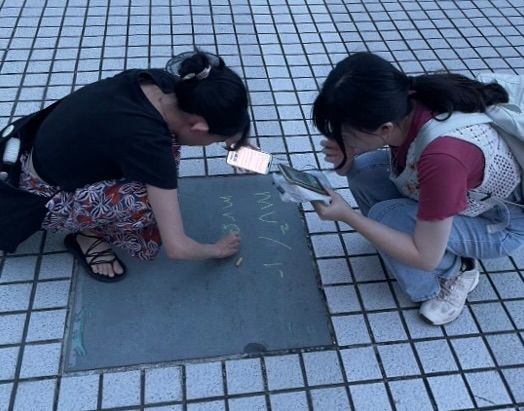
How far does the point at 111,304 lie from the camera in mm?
1981

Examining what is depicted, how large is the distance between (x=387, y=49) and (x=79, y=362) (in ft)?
8.45

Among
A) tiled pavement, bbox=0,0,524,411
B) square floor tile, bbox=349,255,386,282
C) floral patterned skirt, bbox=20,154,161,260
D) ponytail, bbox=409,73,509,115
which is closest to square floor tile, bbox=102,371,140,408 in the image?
tiled pavement, bbox=0,0,524,411

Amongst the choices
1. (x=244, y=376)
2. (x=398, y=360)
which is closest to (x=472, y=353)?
(x=398, y=360)

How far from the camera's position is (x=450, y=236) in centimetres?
189

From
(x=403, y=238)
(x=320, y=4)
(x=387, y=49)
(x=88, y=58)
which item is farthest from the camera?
(x=320, y=4)

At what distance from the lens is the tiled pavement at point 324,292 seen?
1766 mm

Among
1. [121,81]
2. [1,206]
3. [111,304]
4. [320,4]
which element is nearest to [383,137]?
[121,81]

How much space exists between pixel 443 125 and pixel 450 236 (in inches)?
17.9

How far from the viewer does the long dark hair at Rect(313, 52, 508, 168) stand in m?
1.52

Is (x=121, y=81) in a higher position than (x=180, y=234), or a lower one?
higher

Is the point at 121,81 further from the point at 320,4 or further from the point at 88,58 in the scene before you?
the point at 320,4

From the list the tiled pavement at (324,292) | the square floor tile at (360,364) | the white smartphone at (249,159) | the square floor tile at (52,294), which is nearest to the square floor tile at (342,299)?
the tiled pavement at (324,292)

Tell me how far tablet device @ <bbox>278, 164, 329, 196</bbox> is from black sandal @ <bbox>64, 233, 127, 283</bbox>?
0.73 m

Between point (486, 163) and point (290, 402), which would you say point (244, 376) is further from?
point (486, 163)
